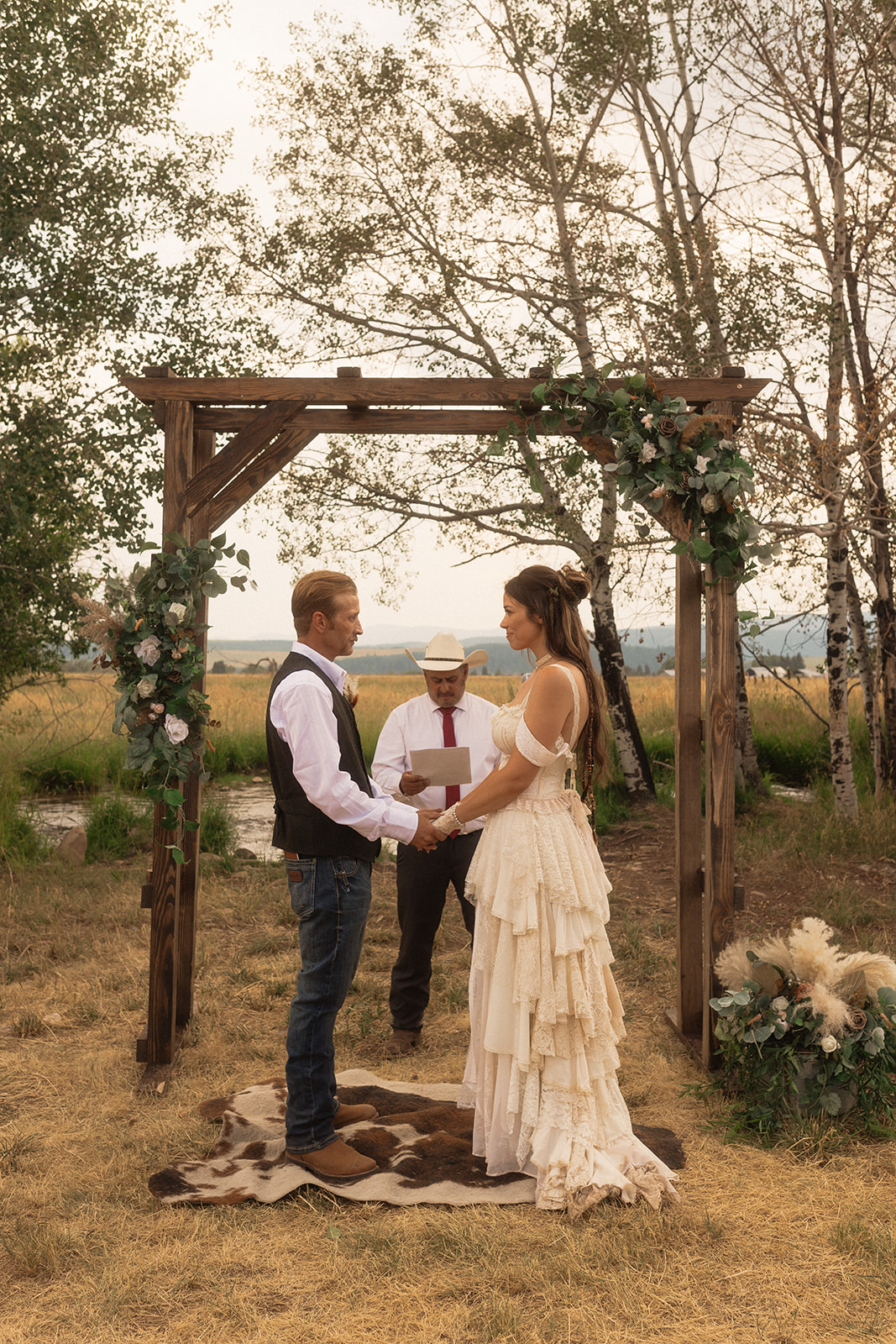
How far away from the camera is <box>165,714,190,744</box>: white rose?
491 cm

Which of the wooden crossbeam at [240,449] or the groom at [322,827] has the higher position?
the wooden crossbeam at [240,449]

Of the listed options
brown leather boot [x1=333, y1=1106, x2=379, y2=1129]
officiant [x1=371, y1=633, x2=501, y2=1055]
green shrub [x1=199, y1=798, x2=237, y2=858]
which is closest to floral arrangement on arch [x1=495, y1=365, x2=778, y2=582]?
officiant [x1=371, y1=633, x2=501, y2=1055]

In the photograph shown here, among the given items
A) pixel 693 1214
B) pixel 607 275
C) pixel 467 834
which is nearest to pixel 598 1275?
pixel 693 1214

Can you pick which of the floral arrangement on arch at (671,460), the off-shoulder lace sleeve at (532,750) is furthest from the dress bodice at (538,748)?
the floral arrangement on arch at (671,460)

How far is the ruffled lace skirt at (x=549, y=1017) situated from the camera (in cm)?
391

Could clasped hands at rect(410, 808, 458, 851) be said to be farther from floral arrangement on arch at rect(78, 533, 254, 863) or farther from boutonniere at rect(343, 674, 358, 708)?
floral arrangement on arch at rect(78, 533, 254, 863)

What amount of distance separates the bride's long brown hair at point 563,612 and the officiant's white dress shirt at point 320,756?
83cm

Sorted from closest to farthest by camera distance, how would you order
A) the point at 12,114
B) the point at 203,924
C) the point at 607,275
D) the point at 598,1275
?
the point at 598,1275
the point at 203,924
the point at 12,114
the point at 607,275

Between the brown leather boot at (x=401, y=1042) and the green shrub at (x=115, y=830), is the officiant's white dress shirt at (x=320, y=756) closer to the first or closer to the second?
the brown leather boot at (x=401, y=1042)

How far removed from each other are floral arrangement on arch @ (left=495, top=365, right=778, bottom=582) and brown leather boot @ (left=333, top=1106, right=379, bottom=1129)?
2.75 metres

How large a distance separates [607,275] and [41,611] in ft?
22.8

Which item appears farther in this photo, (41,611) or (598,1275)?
(41,611)

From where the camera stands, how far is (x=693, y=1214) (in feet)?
12.5

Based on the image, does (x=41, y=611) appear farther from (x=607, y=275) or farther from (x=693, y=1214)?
(x=693, y=1214)
